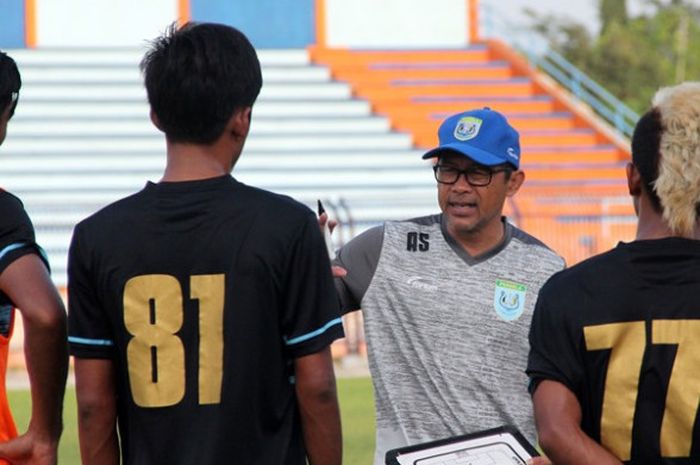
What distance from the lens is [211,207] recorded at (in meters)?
3.51

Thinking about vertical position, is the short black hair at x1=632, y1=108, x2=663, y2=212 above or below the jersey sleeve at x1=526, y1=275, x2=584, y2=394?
above

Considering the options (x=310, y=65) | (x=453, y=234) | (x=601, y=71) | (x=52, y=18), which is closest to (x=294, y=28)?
(x=310, y=65)

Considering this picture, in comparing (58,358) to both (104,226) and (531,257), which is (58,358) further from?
(531,257)

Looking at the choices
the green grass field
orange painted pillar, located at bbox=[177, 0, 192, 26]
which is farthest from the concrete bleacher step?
the green grass field

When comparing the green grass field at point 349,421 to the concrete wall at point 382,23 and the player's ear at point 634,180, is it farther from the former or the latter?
the concrete wall at point 382,23

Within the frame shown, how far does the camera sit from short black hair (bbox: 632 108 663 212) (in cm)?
338

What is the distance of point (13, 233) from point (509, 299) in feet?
5.33

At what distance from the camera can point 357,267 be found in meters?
4.79

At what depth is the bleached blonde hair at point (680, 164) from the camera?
3334 mm

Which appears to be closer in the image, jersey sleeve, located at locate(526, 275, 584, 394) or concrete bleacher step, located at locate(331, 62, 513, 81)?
jersey sleeve, located at locate(526, 275, 584, 394)

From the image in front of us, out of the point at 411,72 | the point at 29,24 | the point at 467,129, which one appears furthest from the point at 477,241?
the point at 29,24

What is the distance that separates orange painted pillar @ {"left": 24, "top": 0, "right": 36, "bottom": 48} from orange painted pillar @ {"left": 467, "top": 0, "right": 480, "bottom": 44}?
8093mm

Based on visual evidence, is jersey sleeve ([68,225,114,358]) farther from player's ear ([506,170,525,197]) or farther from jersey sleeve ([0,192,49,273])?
player's ear ([506,170,525,197])

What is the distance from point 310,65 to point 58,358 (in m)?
23.9
